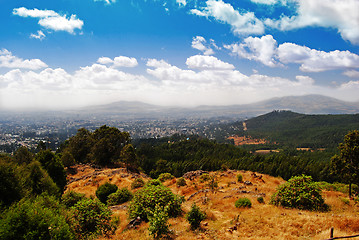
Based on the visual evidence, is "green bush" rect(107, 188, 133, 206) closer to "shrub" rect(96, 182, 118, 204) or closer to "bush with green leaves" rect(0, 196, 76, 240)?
"shrub" rect(96, 182, 118, 204)

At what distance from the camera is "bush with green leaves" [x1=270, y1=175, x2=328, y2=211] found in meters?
11.8

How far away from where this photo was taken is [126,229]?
1030 cm

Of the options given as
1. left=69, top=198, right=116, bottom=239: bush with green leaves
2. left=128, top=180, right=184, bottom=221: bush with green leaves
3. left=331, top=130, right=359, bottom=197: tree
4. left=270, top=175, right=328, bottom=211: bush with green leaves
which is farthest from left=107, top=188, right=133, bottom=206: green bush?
left=331, top=130, right=359, bottom=197: tree

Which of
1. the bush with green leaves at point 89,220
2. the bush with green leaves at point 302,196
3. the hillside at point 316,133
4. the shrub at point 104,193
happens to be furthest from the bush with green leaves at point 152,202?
the hillside at point 316,133

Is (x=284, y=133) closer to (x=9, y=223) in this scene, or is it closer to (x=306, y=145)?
(x=306, y=145)

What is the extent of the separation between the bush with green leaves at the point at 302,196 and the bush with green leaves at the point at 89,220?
12.0 metres

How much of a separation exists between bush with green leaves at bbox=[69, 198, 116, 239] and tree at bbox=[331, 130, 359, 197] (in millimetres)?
21453

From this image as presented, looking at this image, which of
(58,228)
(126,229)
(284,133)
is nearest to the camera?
(58,228)

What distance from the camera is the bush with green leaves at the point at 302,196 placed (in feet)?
38.9

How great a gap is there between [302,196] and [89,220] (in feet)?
44.9

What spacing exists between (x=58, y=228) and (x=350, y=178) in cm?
2344

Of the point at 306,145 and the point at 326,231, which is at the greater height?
the point at 326,231

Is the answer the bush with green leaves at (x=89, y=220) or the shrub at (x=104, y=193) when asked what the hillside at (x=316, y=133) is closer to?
the shrub at (x=104, y=193)

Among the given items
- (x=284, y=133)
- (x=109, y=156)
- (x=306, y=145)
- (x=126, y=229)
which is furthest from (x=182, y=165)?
(x=284, y=133)
